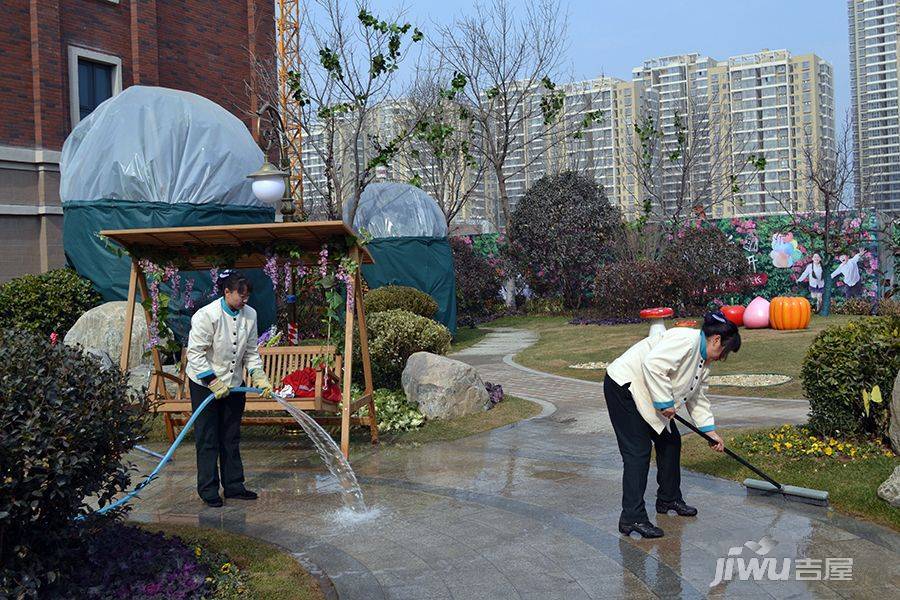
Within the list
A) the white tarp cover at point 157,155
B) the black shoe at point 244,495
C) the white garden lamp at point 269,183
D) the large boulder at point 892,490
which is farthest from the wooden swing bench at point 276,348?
the white tarp cover at point 157,155

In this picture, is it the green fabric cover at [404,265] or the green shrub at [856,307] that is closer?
the green fabric cover at [404,265]

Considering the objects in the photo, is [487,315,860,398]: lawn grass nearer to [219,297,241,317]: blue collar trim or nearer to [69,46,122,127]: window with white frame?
[219,297,241,317]: blue collar trim

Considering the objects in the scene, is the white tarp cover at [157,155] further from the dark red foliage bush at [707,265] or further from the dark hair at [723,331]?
the dark hair at [723,331]

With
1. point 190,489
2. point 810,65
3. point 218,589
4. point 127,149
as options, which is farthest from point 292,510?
point 810,65

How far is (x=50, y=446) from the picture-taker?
3.98m

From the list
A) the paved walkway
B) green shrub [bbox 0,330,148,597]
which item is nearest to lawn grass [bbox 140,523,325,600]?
the paved walkway

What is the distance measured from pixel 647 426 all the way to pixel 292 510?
2.85 meters

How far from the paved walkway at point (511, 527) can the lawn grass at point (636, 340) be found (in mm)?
4171

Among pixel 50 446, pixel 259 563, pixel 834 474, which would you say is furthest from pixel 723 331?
pixel 50 446

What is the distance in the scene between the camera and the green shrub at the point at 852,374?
721 cm

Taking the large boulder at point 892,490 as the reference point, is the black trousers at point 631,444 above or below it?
above

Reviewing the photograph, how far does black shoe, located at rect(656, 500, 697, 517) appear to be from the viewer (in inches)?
243

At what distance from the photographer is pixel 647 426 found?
18.9 ft

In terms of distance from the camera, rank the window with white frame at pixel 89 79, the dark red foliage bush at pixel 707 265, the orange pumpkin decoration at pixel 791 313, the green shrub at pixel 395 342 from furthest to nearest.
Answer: the dark red foliage bush at pixel 707 265 → the window with white frame at pixel 89 79 → the orange pumpkin decoration at pixel 791 313 → the green shrub at pixel 395 342
